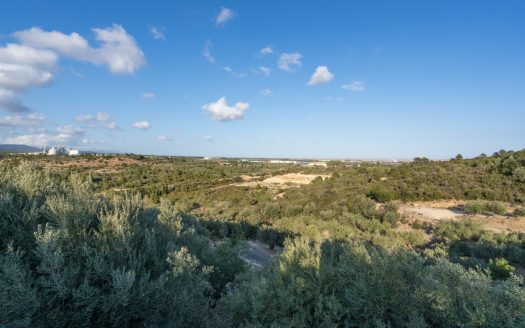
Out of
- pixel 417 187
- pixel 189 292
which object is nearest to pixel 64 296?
pixel 189 292

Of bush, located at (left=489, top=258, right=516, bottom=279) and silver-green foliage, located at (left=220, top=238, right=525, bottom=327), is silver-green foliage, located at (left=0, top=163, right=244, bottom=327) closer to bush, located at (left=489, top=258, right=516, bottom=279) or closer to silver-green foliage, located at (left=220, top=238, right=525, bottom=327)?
silver-green foliage, located at (left=220, top=238, right=525, bottom=327)

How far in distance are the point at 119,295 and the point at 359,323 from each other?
3.72 metres

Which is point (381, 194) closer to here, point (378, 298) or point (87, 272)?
point (378, 298)

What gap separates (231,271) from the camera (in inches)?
311

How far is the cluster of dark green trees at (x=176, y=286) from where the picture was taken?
4.11 m

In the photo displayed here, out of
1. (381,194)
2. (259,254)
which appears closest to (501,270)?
(259,254)

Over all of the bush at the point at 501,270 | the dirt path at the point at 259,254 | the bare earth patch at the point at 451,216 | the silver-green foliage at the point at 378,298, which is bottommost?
the dirt path at the point at 259,254

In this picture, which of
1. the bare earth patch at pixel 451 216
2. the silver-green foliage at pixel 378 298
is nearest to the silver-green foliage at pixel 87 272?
the silver-green foliage at pixel 378 298

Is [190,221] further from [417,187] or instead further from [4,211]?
[417,187]

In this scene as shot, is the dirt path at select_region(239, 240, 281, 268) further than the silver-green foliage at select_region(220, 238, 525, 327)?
Yes

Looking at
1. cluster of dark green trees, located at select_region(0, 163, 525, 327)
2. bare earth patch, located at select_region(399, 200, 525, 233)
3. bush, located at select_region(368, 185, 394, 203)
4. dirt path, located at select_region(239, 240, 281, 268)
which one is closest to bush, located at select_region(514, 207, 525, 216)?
bare earth patch, located at select_region(399, 200, 525, 233)

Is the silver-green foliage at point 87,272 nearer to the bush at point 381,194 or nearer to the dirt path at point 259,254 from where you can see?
the dirt path at point 259,254

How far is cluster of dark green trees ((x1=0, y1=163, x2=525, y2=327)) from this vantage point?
4.11m

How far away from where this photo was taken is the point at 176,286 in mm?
4906
